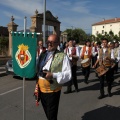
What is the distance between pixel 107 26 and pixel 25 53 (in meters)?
120

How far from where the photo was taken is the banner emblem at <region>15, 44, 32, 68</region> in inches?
174

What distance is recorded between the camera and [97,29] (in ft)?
420

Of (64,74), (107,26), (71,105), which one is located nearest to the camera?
(64,74)

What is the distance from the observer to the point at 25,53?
4438 mm

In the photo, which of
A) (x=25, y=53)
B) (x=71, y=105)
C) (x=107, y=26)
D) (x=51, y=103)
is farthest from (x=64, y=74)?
(x=107, y=26)

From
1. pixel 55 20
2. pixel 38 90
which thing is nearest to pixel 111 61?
pixel 38 90

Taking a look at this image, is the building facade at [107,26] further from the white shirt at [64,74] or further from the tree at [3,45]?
the white shirt at [64,74]

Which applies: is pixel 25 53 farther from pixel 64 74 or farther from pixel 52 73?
pixel 64 74

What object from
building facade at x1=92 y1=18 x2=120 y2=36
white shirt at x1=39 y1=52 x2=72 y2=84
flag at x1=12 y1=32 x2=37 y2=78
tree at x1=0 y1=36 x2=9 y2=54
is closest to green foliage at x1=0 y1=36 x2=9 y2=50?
tree at x1=0 y1=36 x2=9 y2=54

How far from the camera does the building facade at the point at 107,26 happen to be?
11554cm

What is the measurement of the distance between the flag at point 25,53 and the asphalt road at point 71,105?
5.16 ft

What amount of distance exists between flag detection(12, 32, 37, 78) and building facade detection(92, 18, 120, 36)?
108 m

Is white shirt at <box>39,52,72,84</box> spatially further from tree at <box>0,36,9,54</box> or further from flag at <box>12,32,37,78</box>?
tree at <box>0,36,9,54</box>

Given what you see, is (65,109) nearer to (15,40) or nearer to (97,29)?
(15,40)
